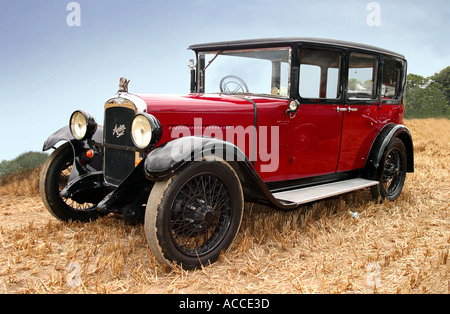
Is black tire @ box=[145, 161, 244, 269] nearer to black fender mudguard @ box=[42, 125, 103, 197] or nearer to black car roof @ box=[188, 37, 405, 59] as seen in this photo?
black fender mudguard @ box=[42, 125, 103, 197]

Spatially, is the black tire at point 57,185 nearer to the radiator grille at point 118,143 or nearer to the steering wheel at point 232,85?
the radiator grille at point 118,143

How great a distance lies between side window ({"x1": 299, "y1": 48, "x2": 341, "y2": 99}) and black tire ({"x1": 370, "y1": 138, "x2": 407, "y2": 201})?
1.20m

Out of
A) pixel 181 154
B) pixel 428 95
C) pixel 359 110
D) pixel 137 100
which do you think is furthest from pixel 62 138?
pixel 428 95

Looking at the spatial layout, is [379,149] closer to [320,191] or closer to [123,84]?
[320,191]

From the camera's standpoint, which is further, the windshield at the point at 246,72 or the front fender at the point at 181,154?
the windshield at the point at 246,72

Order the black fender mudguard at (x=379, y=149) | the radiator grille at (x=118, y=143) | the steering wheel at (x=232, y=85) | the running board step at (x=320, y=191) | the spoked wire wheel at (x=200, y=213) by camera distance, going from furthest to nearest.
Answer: the black fender mudguard at (x=379, y=149), the steering wheel at (x=232, y=85), the running board step at (x=320, y=191), the radiator grille at (x=118, y=143), the spoked wire wheel at (x=200, y=213)

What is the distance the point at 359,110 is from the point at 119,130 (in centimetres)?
265

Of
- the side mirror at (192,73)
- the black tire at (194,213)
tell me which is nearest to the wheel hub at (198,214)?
the black tire at (194,213)

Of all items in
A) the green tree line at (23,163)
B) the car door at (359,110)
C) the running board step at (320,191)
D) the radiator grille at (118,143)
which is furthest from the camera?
the green tree line at (23,163)

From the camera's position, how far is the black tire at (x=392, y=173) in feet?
15.9

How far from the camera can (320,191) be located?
3.96 meters

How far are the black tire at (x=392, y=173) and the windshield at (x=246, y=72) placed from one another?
1.83 metres

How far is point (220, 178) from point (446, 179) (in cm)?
487

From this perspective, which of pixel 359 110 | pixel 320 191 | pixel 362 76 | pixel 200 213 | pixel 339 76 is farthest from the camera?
pixel 362 76
